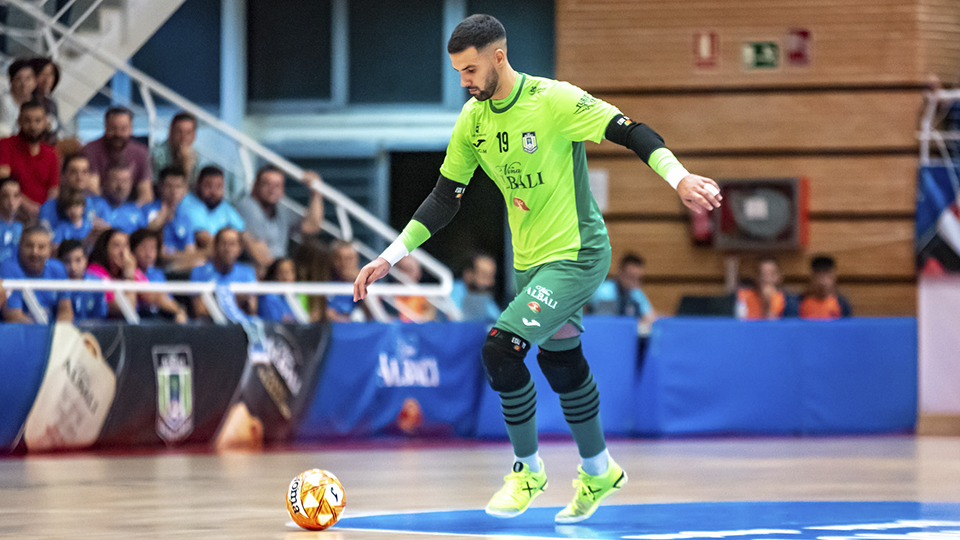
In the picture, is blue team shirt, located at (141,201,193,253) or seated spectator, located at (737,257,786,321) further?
seated spectator, located at (737,257,786,321)

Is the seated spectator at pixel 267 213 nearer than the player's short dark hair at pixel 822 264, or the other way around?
the seated spectator at pixel 267 213

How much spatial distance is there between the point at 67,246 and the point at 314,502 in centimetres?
568

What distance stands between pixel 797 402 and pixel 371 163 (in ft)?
22.6

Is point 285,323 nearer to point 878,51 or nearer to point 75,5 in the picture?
point 75,5

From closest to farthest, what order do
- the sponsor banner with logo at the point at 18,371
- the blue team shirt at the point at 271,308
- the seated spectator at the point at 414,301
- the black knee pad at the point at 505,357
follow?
the black knee pad at the point at 505,357, the sponsor banner with logo at the point at 18,371, the blue team shirt at the point at 271,308, the seated spectator at the point at 414,301

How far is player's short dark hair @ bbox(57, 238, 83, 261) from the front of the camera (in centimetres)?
991

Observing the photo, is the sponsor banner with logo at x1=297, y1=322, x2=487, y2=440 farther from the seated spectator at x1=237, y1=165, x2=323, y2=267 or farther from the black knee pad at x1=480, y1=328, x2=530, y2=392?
the black knee pad at x1=480, y1=328, x2=530, y2=392

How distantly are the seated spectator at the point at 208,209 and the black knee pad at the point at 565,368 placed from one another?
597 centimetres

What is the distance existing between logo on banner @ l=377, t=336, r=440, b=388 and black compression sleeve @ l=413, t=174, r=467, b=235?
527 centimetres

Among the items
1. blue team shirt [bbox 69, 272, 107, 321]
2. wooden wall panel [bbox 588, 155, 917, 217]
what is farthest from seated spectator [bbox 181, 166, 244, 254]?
wooden wall panel [bbox 588, 155, 917, 217]

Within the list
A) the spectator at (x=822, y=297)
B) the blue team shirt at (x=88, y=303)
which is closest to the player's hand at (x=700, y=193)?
the blue team shirt at (x=88, y=303)

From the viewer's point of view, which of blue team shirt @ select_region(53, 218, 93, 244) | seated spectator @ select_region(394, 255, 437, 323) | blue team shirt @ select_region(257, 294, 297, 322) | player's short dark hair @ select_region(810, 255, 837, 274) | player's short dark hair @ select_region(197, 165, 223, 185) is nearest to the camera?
blue team shirt @ select_region(53, 218, 93, 244)

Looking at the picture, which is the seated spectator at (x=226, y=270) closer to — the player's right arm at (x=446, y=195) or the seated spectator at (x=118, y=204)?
the seated spectator at (x=118, y=204)

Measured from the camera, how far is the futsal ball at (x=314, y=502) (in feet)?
16.5
